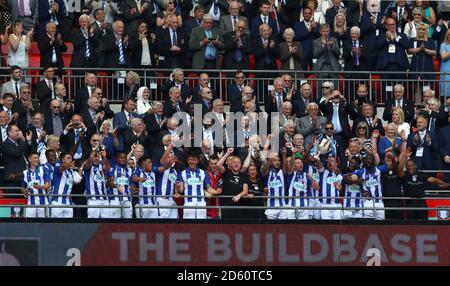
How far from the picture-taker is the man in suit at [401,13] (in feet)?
145

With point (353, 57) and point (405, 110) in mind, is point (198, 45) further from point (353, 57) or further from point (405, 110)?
point (405, 110)

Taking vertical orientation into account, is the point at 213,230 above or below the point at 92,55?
below

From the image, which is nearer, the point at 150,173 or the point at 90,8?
the point at 150,173

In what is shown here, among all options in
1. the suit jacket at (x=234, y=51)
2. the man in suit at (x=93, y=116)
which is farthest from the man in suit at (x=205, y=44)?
the man in suit at (x=93, y=116)

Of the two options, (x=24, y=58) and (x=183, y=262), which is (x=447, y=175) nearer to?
(x=183, y=262)

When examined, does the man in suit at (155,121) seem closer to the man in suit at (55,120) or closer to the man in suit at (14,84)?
the man in suit at (55,120)

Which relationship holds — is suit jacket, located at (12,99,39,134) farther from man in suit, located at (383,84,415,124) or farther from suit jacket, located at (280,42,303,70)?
man in suit, located at (383,84,415,124)

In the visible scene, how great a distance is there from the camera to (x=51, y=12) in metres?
43.6

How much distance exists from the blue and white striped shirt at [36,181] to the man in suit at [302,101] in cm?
490

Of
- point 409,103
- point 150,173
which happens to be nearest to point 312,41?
point 409,103

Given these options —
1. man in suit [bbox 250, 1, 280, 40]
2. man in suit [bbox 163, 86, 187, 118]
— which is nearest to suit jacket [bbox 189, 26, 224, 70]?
man in suit [bbox 250, 1, 280, 40]

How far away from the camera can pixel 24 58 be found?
42.7 metres

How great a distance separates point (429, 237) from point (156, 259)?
15.4 feet

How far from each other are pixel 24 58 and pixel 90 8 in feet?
6.80
